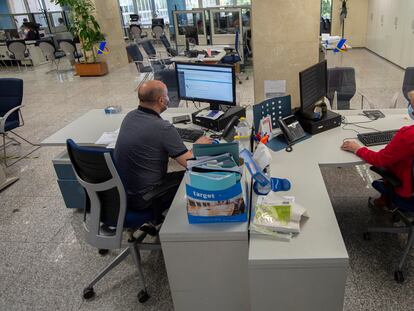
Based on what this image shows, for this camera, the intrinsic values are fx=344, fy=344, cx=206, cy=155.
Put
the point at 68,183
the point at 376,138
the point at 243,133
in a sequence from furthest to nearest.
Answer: the point at 68,183, the point at 243,133, the point at 376,138

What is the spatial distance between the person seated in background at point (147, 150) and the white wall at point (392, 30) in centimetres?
628

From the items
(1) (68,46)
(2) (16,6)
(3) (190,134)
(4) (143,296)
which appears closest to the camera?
(4) (143,296)

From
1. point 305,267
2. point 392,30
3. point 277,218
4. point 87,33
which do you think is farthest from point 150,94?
point 392,30

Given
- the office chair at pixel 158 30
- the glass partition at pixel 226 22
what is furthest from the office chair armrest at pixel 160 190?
the office chair at pixel 158 30

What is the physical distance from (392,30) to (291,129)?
6.92 m

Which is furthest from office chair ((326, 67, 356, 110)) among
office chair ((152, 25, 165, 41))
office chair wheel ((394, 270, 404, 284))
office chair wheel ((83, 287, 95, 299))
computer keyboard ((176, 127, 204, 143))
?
office chair ((152, 25, 165, 41))

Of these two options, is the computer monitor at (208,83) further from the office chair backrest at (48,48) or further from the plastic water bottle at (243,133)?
the office chair backrest at (48,48)

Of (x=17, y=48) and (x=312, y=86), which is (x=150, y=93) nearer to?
(x=312, y=86)

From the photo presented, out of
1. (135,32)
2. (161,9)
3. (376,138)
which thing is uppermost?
(161,9)

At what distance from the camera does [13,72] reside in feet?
33.9

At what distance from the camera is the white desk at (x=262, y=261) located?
1.42 meters

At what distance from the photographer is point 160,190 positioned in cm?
208

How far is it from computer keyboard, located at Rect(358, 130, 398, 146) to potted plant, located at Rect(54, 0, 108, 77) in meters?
7.73

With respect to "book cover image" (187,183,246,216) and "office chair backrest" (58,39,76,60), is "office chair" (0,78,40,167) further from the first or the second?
"office chair backrest" (58,39,76,60)
